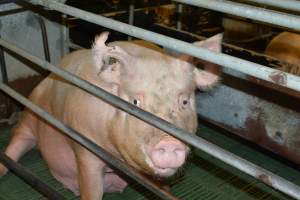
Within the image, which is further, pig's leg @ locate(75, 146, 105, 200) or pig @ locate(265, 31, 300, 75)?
pig @ locate(265, 31, 300, 75)

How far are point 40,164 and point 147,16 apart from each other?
136 centimetres

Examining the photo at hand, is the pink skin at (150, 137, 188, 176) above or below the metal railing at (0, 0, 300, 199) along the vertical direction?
below

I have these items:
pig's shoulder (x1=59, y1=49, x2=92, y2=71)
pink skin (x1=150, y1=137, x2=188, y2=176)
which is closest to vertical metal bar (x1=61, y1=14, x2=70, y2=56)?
pig's shoulder (x1=59, y1=49, x2=92, y2=71)

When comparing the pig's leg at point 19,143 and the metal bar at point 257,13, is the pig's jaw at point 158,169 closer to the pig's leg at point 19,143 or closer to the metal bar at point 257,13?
the metal bar at point 257,13

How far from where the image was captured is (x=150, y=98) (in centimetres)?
166

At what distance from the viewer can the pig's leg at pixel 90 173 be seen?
212 centimetres

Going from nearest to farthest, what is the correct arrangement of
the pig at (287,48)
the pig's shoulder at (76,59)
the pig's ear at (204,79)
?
the pig's ear at (204,79)
the pig's shoulder at (76,59)
the pig at (287,48)

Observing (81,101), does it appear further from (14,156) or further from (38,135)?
(14,156)

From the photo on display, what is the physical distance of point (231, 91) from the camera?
106 inches

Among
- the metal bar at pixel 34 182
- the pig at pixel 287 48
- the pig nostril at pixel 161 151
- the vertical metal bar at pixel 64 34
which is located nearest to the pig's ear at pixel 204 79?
the pig nostril at pixel 161 151

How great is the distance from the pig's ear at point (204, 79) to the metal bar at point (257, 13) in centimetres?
64

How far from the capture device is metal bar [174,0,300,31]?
3.35ft

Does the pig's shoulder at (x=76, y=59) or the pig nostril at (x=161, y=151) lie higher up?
the pig nostril at (x=161, y=151)

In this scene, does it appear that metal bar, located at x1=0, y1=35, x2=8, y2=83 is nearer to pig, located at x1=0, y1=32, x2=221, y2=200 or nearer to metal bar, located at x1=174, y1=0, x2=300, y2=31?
pig, located at x1=0, y1=32, x2=221, y2=200
